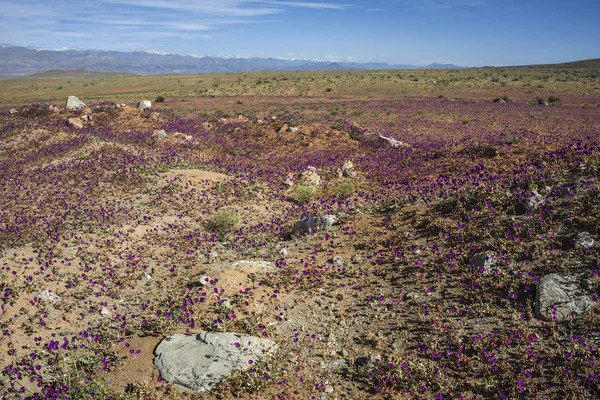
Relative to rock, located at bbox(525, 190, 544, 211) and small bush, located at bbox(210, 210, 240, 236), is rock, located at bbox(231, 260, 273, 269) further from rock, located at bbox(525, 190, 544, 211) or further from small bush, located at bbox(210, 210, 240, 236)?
rock, located at bbox(525, 190, 544, 211)

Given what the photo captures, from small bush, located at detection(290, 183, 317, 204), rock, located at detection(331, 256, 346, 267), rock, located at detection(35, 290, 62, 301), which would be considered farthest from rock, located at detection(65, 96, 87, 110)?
rock, located at detection(331, 256, 346, 267)

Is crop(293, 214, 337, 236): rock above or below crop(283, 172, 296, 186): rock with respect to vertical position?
below

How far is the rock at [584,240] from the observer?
5.96 m

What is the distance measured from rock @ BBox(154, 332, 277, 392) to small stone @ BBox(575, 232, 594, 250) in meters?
5.20

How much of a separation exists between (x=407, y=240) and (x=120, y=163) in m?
14.5

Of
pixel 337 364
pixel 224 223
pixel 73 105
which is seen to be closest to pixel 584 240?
pixel 337 364

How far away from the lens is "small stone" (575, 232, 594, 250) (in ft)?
19.5

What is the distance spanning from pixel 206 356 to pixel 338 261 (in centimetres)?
356

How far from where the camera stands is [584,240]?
6.04 metres

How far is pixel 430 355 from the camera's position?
505 cm

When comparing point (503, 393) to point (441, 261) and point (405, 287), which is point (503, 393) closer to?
point (405, 287)

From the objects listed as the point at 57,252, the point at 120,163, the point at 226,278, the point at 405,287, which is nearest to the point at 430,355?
the point at 405,287

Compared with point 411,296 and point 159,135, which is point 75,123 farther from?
point 411,296

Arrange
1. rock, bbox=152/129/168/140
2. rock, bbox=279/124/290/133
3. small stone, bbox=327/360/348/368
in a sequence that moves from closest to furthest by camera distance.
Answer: small stone, bbox=327/360/348/368
rock, bbox=152/129/168/140
rock, bbox=279/124/290/133
